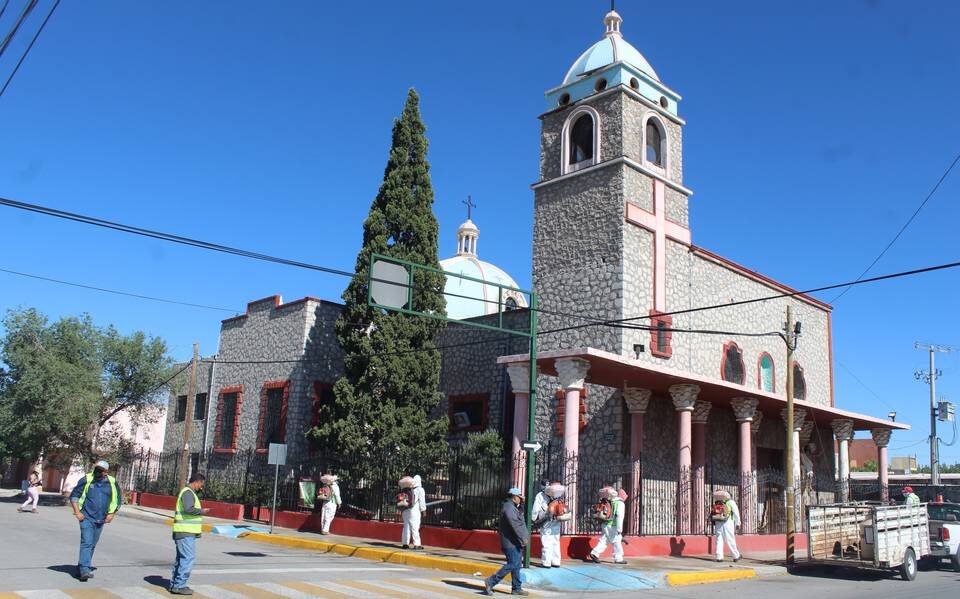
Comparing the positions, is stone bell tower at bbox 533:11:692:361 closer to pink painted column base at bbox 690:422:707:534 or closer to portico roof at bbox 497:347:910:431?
portico roof at bbox 497:347:910:431

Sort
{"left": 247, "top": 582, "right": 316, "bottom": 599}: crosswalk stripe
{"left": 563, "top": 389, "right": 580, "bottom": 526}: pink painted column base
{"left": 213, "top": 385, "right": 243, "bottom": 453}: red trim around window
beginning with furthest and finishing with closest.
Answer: {"left": 213, "top": 385, "right": 243, "bottom": 453}: red trim around window < {"left": 563, "top": 389, "right": 580, "bottom": 526}: pink painted column base < {"left": 247, "top": 582, "right": 316, "bottom": 599}: crosswalk stripe

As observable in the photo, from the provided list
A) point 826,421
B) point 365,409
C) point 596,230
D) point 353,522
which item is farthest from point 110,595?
point 826,421

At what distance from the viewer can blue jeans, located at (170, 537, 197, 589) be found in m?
10.1

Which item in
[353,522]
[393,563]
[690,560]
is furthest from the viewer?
[353,522]

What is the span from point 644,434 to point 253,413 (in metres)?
15.6

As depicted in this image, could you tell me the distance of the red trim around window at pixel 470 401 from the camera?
27.5 m

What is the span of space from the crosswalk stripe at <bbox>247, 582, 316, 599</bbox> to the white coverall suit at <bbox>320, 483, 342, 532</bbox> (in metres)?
9.71

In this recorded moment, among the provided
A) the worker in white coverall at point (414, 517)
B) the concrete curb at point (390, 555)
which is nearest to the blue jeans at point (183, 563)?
the concrete curb at point (390, 555)

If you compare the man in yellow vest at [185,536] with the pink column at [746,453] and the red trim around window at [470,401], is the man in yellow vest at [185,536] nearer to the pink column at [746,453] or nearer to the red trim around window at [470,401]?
the pink column at [746,453]

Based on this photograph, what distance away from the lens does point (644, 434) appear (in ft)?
74.5

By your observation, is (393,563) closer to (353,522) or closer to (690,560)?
(353,522)

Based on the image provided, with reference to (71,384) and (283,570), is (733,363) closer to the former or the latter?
(283,570)

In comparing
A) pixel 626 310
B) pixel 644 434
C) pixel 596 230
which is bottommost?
pixel 644 434

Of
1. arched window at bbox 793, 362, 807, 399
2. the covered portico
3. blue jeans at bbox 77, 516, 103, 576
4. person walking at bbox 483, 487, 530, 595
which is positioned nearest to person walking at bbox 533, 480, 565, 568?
person walking at bbox 483, 487, 530, 595
